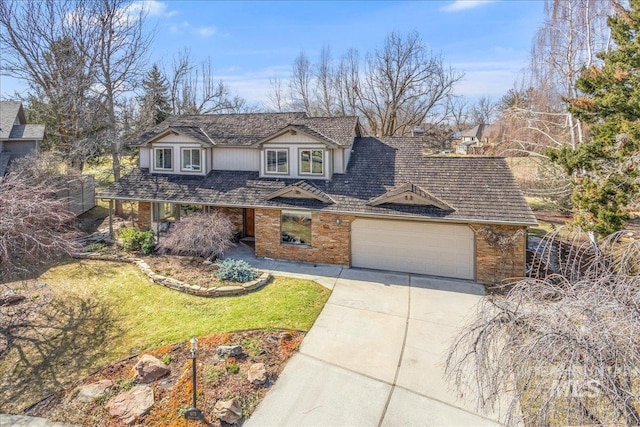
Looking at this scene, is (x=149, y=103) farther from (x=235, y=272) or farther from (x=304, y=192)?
(x=235, y=272)

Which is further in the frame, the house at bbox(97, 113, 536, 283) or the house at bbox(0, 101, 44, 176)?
the house at bbox(0, 101, 44, 176)

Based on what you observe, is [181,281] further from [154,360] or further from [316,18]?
[316,18]

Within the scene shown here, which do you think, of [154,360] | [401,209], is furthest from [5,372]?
[401,209]

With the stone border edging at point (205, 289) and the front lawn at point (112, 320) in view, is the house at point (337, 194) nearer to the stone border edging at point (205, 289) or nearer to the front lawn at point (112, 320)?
the stone border edging at point (205, 289)

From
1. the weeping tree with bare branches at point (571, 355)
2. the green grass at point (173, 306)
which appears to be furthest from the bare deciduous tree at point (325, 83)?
the weeping tree with bare branches at point (571, 355)

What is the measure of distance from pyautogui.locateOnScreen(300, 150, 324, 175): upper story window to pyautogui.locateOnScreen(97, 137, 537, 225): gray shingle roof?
1.96 ft

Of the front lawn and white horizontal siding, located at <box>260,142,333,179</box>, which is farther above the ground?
white horizontal siding, located at <box>260,142,333,179</box>

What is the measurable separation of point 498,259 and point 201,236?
1225cm

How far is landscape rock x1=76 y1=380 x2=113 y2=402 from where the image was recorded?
25.2ft

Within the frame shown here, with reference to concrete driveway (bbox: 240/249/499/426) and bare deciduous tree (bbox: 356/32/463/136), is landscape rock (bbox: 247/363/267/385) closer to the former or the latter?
concrete driveway (bbox: 240/249/499/426)

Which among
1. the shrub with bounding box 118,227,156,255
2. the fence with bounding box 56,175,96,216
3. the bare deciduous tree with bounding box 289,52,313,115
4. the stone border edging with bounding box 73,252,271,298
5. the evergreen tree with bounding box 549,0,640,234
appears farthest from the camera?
the bare deciduous tree with bounding box 289,52,313,115

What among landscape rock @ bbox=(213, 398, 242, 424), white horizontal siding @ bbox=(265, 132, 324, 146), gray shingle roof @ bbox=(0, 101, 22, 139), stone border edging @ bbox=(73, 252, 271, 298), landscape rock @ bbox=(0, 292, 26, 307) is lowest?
landscape rock @ bbox=(213, 398, 242, 424)

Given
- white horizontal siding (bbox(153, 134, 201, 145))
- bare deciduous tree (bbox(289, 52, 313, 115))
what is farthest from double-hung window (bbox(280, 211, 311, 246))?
bare deciduous tree (bbox(289, 52, 313, 115))

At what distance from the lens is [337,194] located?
1577cm
